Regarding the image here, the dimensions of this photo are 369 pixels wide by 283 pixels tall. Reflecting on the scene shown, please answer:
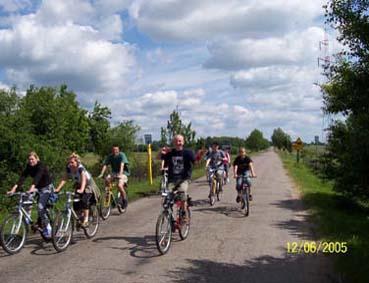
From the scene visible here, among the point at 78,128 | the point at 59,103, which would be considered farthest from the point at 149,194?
the point at 78,128

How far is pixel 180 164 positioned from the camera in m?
10.8

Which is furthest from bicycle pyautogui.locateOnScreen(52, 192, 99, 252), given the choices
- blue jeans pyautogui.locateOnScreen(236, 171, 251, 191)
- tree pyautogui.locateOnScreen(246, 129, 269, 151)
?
tree pyautogui.locateOnScreen(246, 129, 269, 151)

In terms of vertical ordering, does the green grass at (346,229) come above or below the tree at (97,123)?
Result: below

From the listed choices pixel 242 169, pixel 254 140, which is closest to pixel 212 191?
pixel 242 169

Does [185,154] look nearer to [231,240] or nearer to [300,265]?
[231,240]

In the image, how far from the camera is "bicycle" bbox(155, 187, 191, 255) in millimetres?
9680

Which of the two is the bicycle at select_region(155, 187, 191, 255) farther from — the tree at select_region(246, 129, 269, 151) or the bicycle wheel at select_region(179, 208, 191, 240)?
the tree at select_region(246, 129, 269, 151)

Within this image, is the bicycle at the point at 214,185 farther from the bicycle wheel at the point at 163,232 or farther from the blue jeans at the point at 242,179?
the bicycle wheel at the point at 163,232

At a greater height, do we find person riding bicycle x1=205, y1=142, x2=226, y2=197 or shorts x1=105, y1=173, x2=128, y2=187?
person riding bicycle x1=205, y1=142, x2=226, y2=197

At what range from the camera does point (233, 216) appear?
47.6 feet

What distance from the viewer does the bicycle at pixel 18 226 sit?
9695mm

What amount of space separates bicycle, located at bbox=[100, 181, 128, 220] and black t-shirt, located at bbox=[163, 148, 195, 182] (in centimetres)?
392

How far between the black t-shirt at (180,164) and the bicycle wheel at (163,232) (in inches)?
36.0

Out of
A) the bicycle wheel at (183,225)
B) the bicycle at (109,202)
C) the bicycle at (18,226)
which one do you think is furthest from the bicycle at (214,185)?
the bicycle at (18,226)
